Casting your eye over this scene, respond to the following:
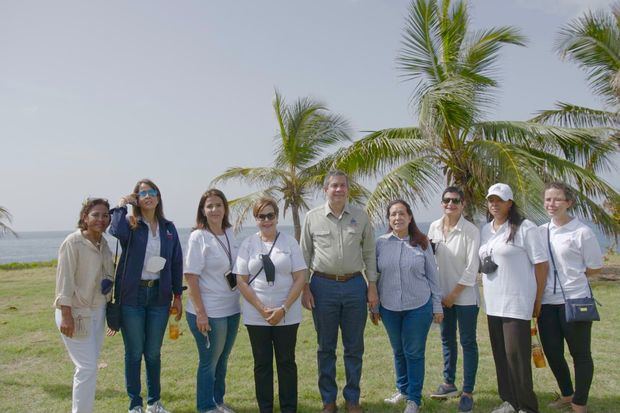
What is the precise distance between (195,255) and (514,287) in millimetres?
2653

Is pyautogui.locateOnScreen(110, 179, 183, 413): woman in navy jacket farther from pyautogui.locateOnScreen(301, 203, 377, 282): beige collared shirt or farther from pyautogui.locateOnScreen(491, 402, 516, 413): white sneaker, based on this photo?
pyautogui.locateOnScreen(491, 402, 516, 413): white sneaker

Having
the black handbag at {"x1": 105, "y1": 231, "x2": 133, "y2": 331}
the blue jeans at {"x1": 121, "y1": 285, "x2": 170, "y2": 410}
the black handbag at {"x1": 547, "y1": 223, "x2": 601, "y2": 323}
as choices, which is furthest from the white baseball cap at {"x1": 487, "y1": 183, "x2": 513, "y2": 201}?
the black handbag at {"x1": 105, "y1": 231, "x2": 133, "y2": 331}

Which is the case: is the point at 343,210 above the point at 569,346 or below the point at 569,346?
above

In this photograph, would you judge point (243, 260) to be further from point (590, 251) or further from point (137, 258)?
point (590, 251)

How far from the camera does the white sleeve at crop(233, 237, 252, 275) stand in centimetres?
406

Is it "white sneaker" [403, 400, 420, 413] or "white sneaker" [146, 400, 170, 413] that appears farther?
"white sneaker" [146, 400, 170, 413]

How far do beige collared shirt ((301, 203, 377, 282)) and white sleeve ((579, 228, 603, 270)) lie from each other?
1761 millimetres

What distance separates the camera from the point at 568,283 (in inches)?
162

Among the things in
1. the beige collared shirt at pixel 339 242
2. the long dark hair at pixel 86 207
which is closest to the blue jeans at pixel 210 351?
the beige collared shirt at pixel 339 242

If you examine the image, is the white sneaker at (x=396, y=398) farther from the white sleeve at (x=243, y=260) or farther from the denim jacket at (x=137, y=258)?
the denim jacket at (x=137, y=258)

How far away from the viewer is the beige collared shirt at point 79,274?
3852mm

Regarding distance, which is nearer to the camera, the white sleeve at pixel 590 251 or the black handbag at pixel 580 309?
the black handbag at pixel 580 309

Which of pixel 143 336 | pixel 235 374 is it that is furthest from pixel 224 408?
pixel 235 374

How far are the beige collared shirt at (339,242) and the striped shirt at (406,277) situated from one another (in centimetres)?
12
